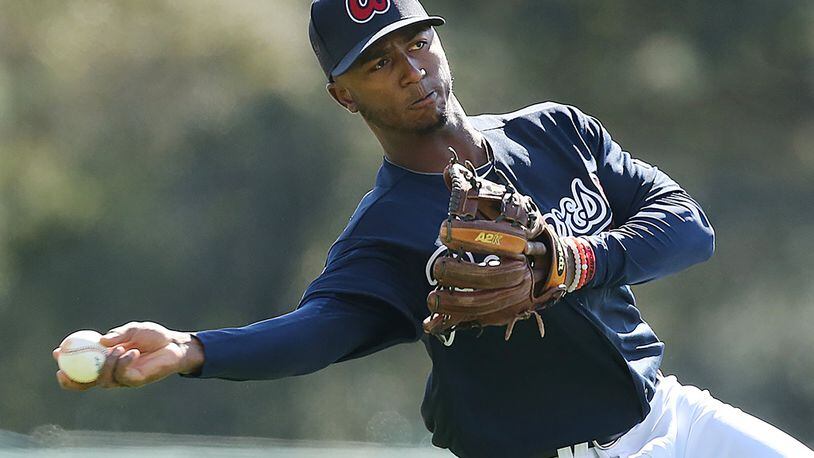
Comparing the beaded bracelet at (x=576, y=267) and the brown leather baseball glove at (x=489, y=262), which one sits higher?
the brown leather baseball glove at (x=489, y=262)

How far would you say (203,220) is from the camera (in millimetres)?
11539

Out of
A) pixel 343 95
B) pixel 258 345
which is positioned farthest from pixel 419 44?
pixel 258 345

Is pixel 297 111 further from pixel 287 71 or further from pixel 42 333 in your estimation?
pixel 42 333

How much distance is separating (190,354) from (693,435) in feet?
4.11

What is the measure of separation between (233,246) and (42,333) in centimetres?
181

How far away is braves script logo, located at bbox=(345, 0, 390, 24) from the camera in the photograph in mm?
2938

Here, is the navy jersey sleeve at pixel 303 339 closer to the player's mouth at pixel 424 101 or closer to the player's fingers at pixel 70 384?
the player's fingers at pixel 70 384

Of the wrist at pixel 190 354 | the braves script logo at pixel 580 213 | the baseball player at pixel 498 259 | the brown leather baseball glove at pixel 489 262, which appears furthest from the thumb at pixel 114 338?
the braves script logo at pixel 580 213

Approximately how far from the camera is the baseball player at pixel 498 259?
288 cm

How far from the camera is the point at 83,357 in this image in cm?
225

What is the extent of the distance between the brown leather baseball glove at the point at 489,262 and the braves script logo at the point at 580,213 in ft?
1.10

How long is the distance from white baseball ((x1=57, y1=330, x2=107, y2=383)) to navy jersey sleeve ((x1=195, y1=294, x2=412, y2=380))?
0.82 feet

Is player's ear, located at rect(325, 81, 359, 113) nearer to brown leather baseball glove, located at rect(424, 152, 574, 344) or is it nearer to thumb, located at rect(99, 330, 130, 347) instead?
brown leather baseball glove, located at rect(424, 152, 574, 344)

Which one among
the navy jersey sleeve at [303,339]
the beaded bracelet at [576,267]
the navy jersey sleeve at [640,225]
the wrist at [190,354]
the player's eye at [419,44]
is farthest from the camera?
the player's eye at [419,44]
